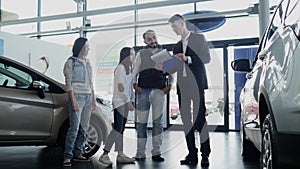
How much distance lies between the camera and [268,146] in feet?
5.81

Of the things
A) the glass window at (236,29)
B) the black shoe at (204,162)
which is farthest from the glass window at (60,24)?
the black shoe at (204,162)

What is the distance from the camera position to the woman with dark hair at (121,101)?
3078 millimetres

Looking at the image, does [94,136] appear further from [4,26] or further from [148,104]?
[4,26]

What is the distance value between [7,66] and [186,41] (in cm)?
173

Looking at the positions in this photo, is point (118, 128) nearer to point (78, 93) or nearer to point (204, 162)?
point (78, 93)

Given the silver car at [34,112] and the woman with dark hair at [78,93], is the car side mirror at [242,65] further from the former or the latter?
the silver car at [34,112]

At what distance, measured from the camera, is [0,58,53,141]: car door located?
3002 mm

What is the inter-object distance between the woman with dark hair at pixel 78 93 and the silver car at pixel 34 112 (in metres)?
0.25

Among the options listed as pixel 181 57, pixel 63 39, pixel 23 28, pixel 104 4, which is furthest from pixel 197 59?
pixel 23 28

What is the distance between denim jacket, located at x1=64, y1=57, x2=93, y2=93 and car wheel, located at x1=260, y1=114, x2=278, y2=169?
66.8 inches

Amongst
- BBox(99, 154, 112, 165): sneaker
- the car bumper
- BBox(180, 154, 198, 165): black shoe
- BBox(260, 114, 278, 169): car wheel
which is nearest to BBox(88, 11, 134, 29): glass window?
BBox(99, 154, 112, 165): sneaker

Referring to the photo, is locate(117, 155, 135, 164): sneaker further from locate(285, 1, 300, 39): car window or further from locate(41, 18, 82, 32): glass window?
locate(41, 18, 82, 32): glass window

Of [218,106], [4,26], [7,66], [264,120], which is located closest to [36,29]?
[4,26]

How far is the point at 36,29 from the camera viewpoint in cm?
853
